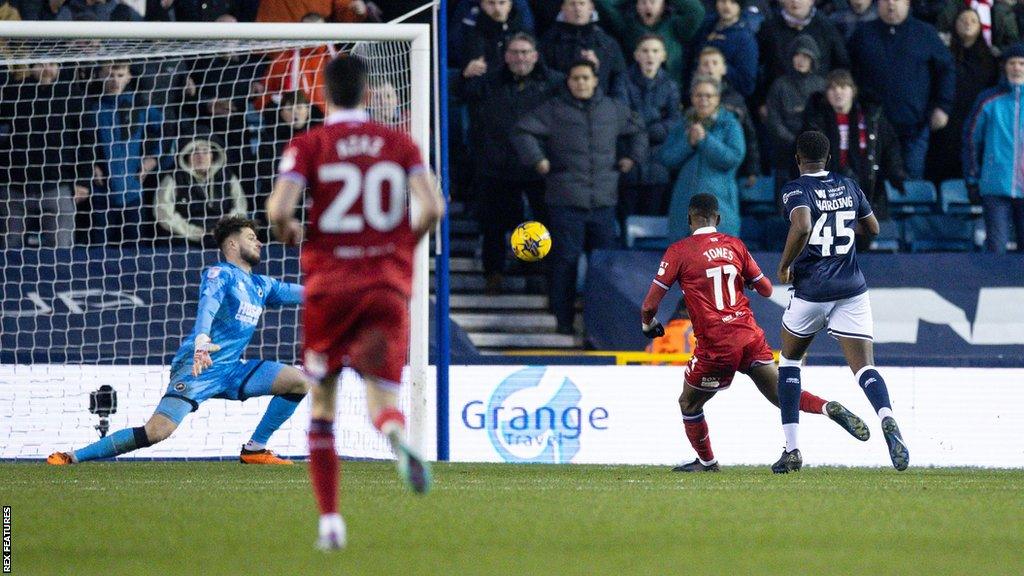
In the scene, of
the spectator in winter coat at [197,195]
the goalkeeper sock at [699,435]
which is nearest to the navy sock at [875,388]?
the goalkeeper sock at [699,435]

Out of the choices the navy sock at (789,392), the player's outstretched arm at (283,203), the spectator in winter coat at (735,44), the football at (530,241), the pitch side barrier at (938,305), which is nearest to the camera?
the player's outstretched arm at (283,203)

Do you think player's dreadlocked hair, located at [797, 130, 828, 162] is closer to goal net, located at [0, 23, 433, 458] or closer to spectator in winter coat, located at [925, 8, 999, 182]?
goal net, located at [0, 23, 433, 458]

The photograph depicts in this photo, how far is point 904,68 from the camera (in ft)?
51.0

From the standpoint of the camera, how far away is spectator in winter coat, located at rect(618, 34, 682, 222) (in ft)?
49.0

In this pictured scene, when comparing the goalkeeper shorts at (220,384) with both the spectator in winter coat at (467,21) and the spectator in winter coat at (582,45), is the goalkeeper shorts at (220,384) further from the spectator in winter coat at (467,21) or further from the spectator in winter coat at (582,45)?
the spectator in winter coat at (582,45)

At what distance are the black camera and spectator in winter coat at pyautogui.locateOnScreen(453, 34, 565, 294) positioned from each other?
402cm

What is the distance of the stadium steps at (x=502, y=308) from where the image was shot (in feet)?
48.1

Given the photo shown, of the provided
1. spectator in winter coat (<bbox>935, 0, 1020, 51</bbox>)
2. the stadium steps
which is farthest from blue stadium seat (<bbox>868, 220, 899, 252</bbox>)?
the stadium steps

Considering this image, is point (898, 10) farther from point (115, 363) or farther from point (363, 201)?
point (363, 201)

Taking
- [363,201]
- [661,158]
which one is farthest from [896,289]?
[363,201]

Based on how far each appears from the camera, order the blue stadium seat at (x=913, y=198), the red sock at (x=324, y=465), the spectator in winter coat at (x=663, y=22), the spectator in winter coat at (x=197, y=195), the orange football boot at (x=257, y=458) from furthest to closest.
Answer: the blue stadium seat at (x=913, y=198) < the spectator in winter coat at (x=663, y=22) < the spectator in winter coat at (x=197, y=195) < the orange football boot at (x=257, y=458) < the red sock at (x=324, y=465)

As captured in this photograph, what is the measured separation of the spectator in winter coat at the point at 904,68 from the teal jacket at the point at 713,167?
194cm

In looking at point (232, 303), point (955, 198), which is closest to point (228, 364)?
point (232, 303)

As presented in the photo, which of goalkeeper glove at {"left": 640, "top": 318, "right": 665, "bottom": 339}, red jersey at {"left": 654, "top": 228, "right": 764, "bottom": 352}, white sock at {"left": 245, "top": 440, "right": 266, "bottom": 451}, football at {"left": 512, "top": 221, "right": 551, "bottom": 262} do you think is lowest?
white sock at {"left": 245, "top": 440, "right": 266, "bottom": 451}
